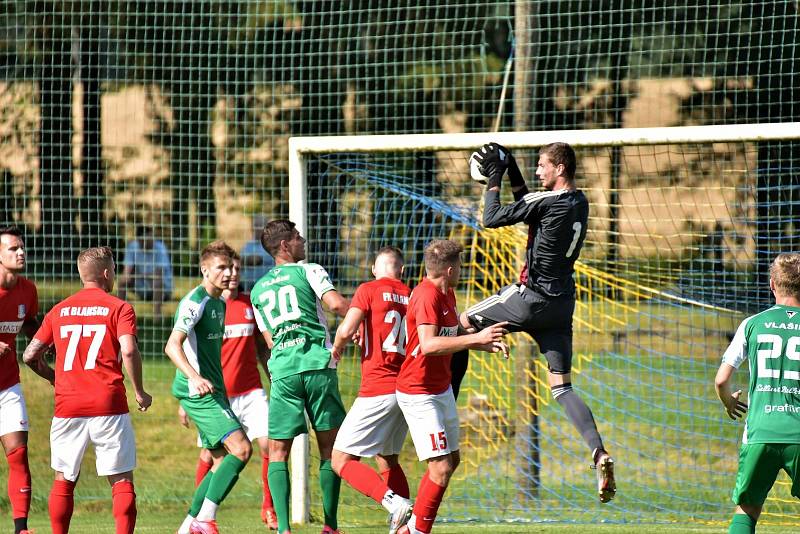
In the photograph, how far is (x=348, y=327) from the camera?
7027mm

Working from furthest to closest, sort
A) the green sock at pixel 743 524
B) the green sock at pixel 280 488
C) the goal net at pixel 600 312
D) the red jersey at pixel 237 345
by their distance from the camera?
the goal net at pixel 600 312 < the red jersey at pixel 237 345 < the green sock at pixel 280 488 < the green sock at pixel 743 524

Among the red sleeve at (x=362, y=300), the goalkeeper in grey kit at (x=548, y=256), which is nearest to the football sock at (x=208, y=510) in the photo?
the red sleeve at (x=362, y=300)

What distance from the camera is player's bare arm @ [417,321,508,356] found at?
6301mm

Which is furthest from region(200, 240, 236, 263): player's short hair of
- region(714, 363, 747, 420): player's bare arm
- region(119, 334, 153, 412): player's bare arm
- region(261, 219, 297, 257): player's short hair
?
region(714, 363, 747, 420): player's bare arm

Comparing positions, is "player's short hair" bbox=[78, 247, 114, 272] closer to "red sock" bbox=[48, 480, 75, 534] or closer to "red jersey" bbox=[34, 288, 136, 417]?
"red jersey" bbox=[34, 288, 136, 417]

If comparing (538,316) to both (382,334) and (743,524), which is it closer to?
(382,334)

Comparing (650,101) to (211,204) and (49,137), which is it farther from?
(49,137)

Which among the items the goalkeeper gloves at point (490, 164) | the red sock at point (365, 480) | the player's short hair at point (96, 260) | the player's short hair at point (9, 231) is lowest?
the red sock at point (365, 480)

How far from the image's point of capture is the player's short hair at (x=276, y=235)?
740 centimetres

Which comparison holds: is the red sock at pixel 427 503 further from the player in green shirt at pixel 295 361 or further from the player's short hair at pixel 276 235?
the player's short hair at pixel 276 235

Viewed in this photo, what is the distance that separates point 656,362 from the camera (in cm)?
1097

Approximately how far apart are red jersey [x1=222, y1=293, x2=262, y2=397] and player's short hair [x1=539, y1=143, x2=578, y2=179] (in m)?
2.80

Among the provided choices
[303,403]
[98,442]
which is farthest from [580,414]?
[98,442]

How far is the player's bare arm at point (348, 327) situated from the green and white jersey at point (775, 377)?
2316 millimetres
